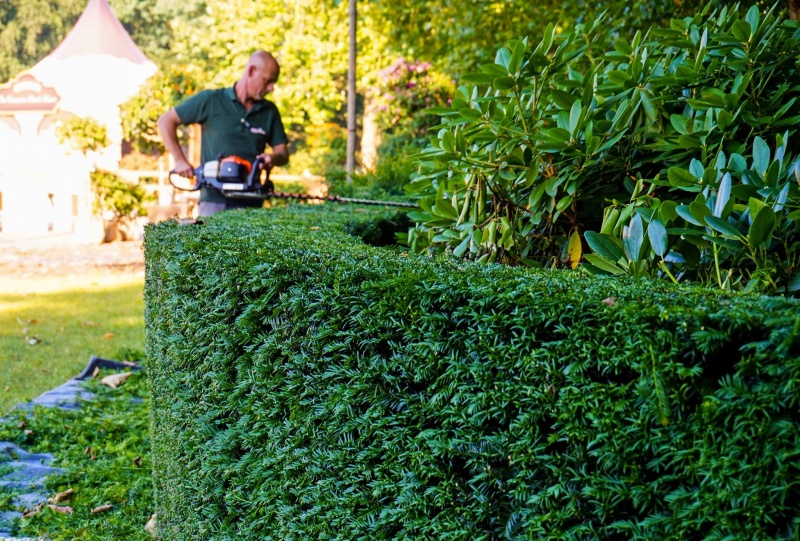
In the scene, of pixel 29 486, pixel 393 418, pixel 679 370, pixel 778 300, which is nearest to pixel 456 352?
pixel 393 418

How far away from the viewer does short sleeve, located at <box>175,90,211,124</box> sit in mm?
6529

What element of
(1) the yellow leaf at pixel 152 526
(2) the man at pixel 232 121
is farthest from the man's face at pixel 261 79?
(1) the yellow leaf at pixel 152 526

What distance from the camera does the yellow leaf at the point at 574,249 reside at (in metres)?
2.66

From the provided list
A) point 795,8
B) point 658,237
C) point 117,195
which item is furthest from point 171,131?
point 117,195

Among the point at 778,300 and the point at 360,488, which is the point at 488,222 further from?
the point at 778,300

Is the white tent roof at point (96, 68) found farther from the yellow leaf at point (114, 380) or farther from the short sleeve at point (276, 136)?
the yellow leaf at point (114, 380)

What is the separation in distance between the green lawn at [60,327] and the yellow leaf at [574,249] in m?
4.41

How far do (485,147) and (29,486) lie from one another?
9.65 ft

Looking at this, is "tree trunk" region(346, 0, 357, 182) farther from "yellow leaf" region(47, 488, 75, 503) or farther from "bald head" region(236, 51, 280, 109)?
"yellow leaf" region(47, 488, 75, 503)

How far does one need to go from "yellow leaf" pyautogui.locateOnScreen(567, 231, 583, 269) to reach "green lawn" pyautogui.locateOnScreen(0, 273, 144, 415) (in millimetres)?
4407

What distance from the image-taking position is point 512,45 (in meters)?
2.93

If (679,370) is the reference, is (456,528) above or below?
below

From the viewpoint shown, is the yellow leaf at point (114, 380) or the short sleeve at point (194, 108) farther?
the short sleeve at point (194, 108)

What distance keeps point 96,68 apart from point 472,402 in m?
18.2
